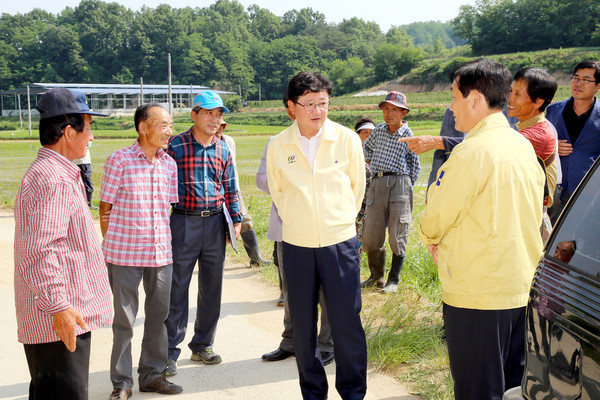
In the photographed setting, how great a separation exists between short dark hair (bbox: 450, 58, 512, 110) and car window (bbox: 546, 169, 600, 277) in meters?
0.65

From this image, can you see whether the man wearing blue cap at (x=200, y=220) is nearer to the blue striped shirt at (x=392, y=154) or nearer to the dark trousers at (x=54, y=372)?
the dark trousers at (x=54, y=372)

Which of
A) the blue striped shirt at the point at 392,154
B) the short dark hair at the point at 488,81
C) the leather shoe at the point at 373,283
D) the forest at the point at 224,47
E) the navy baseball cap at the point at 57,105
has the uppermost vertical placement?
the forest at the point at 224,47

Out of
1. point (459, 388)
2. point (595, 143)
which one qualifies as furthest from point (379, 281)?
point (459, 388)

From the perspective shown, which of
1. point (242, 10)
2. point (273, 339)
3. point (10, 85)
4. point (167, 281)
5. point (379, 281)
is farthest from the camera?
point (242, 10)

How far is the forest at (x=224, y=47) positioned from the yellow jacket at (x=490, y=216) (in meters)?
65.9

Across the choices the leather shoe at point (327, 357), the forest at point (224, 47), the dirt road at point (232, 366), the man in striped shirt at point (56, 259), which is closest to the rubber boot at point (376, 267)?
the dirt road at point (232, 366)

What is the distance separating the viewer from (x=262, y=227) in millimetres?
9258

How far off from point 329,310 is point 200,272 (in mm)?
1341

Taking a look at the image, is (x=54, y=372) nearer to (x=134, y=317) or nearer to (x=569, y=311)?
(x=134, y=317)

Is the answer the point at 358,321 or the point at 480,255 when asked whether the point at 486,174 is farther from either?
the point at 358,321

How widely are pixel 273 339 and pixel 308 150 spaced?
205cm

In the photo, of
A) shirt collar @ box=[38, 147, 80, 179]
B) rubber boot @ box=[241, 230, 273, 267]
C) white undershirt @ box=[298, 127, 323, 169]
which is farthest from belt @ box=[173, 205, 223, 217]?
rubber boot @ box=[241, 230, 273, 267]

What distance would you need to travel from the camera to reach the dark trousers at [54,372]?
2762 mm

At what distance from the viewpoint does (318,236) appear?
374 cm
